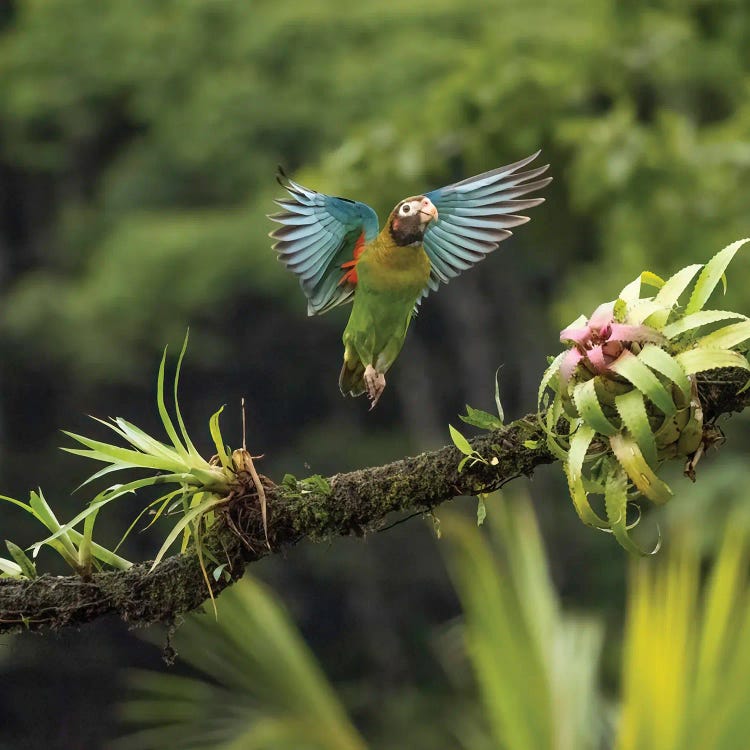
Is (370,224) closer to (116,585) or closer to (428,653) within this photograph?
(116,585)

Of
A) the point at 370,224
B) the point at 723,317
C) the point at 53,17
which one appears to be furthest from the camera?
the point at 53,17

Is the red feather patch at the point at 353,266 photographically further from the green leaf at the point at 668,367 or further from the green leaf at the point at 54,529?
the green leaf at the point at 668,367

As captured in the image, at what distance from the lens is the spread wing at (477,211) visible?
1.76m

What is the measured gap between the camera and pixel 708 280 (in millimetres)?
1335

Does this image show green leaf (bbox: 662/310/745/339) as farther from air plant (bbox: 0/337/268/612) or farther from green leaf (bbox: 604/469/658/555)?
air plant (bbox: 0/337/268/612)

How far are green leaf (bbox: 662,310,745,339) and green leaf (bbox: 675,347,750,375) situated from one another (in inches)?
1.4

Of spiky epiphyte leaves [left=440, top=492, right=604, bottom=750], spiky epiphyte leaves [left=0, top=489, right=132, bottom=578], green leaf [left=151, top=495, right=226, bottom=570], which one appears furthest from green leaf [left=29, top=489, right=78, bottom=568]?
spiky epiphyte leaves [left=440, top=492, right=604, bottom=750]

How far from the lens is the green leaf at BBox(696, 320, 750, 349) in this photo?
4.12ft

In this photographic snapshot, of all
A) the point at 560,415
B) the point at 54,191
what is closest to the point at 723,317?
the point at 560,415

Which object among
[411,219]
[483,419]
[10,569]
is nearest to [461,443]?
[483,419]

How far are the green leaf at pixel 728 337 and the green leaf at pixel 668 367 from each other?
0.05m

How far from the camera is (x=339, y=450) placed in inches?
540

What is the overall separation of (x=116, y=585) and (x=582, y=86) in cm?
593

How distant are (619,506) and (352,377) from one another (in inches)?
30.4
